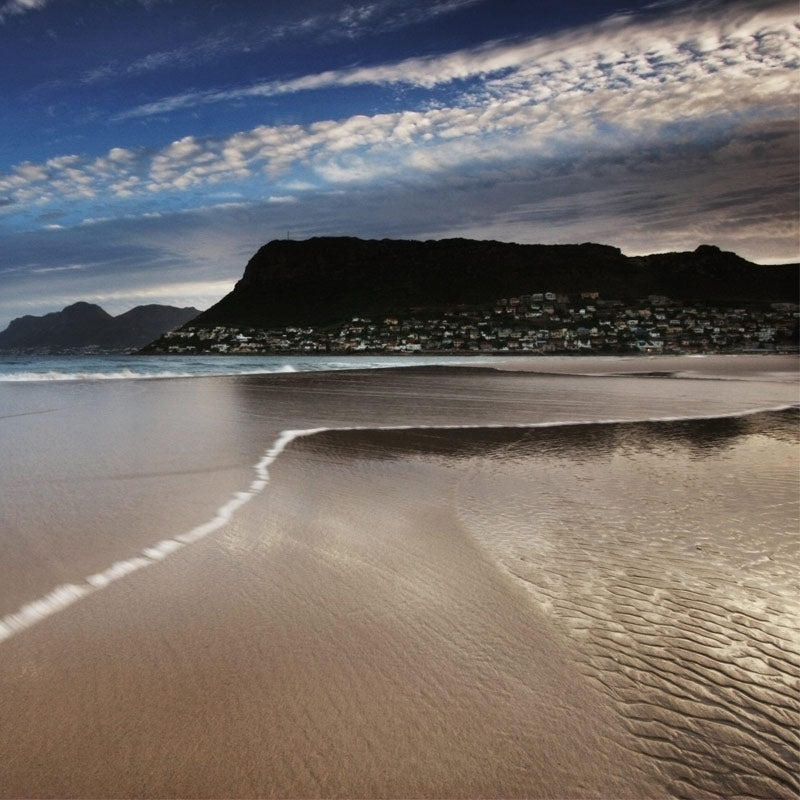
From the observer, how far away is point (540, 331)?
430 feet

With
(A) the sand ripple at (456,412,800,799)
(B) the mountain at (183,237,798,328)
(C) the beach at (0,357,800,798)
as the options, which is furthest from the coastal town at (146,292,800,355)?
(C) the beach at (0,357,800,798)

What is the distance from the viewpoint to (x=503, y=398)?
58.9 feet

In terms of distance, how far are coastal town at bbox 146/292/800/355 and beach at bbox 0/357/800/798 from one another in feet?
357

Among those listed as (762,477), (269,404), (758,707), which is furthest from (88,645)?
(269,404)

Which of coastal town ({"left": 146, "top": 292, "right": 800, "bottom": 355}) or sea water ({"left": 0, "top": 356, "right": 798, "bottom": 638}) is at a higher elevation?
coastal town ({"left": 146, "top": 292, "right": 800, "bottom": 355})

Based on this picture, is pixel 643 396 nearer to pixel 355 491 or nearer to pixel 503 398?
pixel 503 398

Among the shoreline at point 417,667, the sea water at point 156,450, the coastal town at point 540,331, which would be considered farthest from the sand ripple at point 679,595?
the coastal town at point 540,331

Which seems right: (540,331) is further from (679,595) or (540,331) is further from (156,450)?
(679,595)

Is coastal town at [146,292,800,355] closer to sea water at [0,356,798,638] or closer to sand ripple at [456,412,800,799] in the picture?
sea water at [0,356,798,638]

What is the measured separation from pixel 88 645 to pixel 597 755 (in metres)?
2.62

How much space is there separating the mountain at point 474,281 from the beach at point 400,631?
469 feet

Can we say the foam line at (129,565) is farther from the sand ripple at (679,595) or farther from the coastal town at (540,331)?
the coastal town at (540,331)

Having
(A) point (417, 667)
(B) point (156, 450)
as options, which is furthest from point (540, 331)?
(A) point (417, 667)

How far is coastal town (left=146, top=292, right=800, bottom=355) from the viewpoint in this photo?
382 ft
